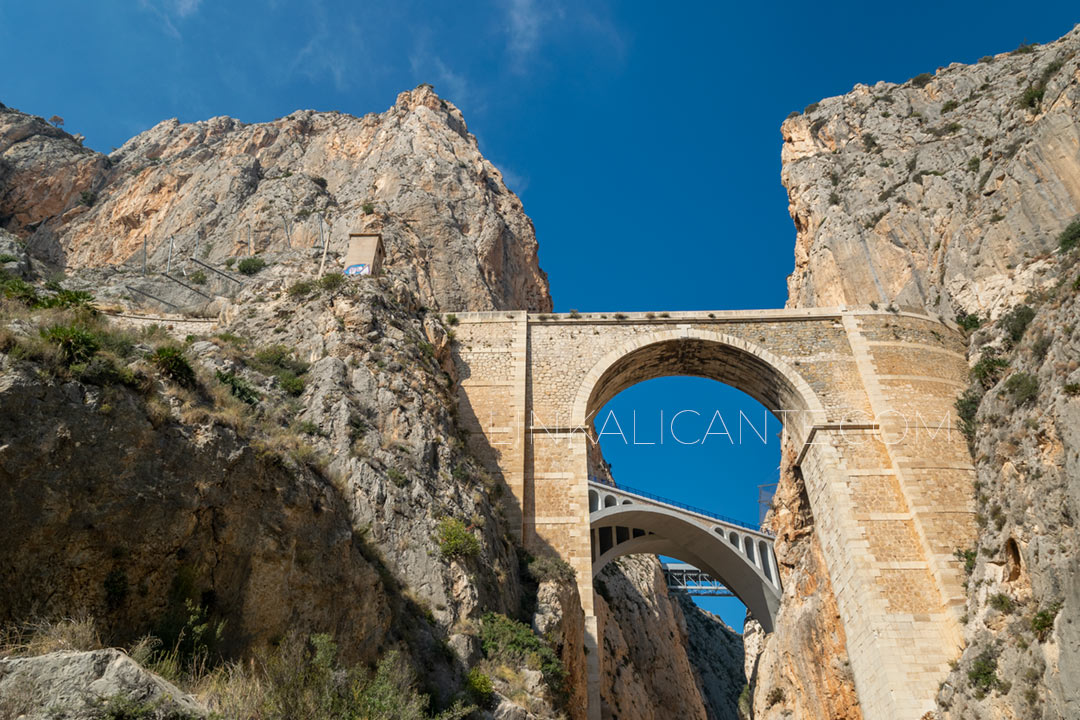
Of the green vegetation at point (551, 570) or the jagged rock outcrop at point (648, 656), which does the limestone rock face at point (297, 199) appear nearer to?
the green vegetation at point (551, 570)

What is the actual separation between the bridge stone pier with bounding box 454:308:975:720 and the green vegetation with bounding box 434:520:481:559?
407 centimetres

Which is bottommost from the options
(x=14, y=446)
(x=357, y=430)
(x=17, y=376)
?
(x=14, y=446)

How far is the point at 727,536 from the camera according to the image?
29922 millimetres

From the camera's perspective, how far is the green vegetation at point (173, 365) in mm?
9188

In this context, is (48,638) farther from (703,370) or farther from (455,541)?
(703,370)

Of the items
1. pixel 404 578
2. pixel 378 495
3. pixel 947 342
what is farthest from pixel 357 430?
pixel 947 342

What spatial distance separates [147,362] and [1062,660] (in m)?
15.7

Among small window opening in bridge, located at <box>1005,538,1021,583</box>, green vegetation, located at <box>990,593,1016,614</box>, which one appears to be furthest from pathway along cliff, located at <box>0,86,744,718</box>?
small window opening in bridge, located at <box>1005,538,1021,583</box>

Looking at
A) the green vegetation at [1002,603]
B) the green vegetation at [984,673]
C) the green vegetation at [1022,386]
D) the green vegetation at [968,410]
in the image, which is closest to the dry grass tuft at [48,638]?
the green vegetation at [984,673]

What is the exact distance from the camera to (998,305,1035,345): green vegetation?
63.1ft

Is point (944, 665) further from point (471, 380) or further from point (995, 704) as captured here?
point (471, 380)

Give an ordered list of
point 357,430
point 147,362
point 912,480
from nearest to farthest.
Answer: point 147,362 < point 357,430 < point 912,480

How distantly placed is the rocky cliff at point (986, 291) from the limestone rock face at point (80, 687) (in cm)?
1423

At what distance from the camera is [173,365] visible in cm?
925
